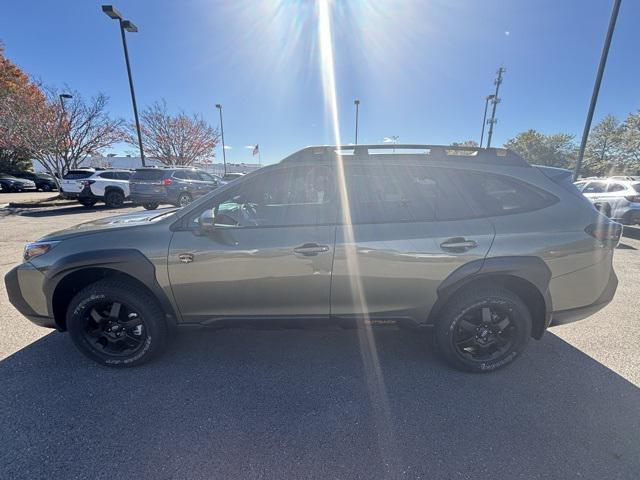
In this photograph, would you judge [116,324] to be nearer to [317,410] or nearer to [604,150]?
[317,410]

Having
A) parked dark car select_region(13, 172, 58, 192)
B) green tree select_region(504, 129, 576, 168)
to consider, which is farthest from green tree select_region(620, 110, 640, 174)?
parked dark car select_region(13, 172, 58, 192)

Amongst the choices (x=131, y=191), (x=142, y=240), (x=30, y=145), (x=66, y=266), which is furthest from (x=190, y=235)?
(x=30, y=145)

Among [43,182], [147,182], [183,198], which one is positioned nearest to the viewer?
[147,182]

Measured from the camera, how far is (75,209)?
1264 cm

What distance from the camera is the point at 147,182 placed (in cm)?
1162

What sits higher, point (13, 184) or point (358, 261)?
point (13, 184)

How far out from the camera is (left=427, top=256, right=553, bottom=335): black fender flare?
228 cm

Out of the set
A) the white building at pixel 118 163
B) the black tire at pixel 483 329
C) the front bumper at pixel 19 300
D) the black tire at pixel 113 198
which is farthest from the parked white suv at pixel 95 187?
the white building at pixel 118 163

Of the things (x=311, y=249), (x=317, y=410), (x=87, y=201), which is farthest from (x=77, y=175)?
(x=317, y=410)

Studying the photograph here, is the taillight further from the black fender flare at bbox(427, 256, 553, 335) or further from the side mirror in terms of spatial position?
the side mirror

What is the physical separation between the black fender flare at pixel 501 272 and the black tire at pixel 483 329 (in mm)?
147

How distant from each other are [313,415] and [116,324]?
5.92 feet

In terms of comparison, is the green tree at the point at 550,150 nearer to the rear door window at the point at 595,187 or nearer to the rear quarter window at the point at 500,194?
the rear door window at the point at 595,187

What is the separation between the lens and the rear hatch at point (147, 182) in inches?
455
